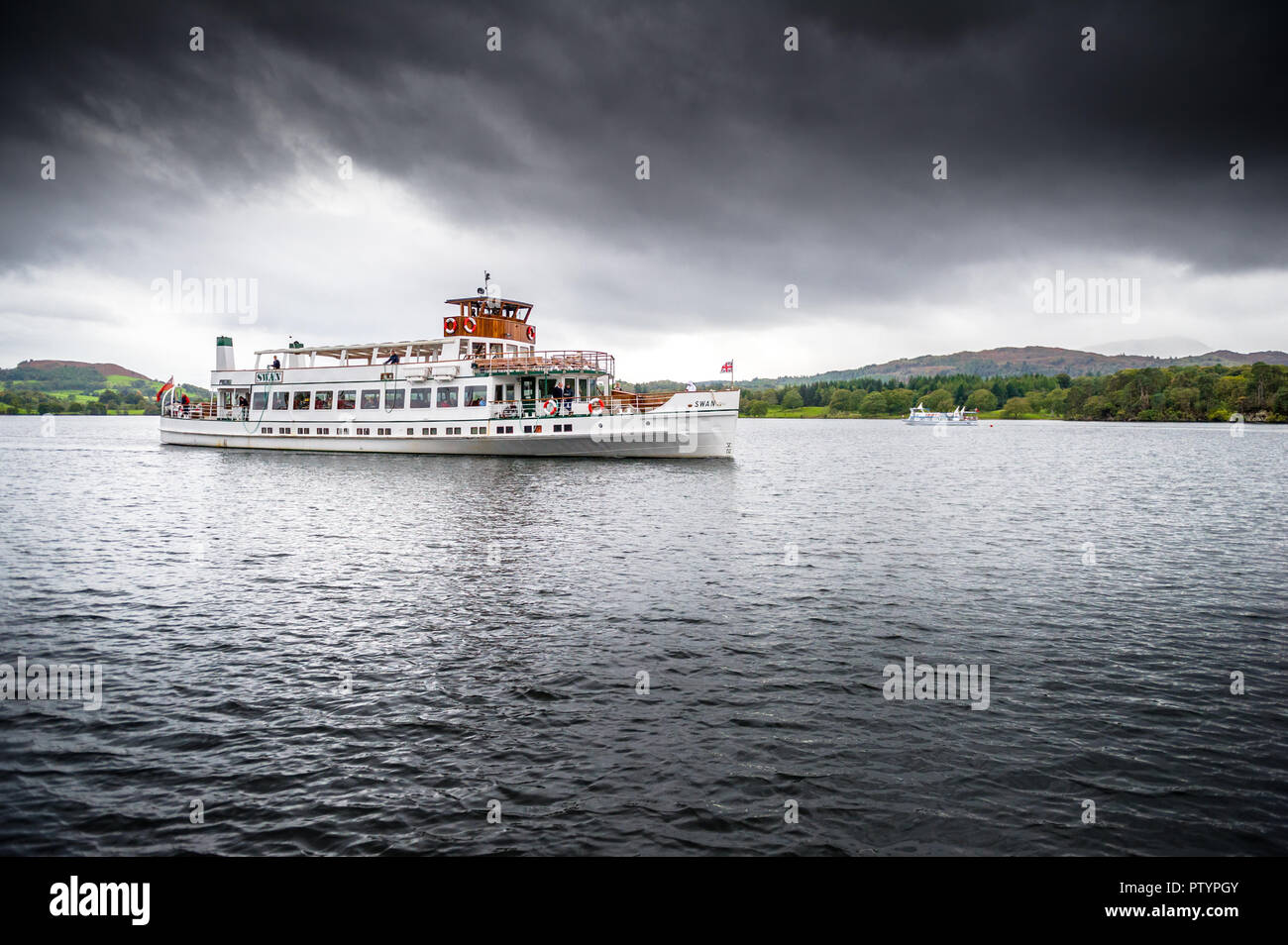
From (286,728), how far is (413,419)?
6234 centimetres

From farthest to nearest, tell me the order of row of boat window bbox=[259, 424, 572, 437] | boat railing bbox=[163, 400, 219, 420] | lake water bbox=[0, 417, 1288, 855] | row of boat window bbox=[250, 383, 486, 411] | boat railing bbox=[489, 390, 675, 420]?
1. boat railing bbox=[163, 400, 219, 420]
2. row of boat window bbox=[250, 383, 486, 411]
3. row of boat window bbox=[259, 424, 572, 437]
4. boat railing bbox=[489, 390, 675, 420]
5. lake water bbox=[0, 417, 1288, 855]

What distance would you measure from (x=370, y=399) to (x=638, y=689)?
221 ft

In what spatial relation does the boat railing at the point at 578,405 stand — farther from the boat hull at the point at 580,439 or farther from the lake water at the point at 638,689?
the lake water at the point at 638,689

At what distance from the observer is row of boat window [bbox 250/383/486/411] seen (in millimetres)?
68375

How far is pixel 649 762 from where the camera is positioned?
10.8 meters

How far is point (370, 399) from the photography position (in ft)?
242

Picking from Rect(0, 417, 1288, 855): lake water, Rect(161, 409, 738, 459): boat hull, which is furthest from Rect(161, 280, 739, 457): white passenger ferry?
Rect(0, 417, 1288, 855): lake water

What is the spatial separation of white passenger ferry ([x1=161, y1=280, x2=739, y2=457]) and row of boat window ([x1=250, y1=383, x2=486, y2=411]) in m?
0.12

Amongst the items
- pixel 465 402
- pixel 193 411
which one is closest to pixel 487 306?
pixel 465 402

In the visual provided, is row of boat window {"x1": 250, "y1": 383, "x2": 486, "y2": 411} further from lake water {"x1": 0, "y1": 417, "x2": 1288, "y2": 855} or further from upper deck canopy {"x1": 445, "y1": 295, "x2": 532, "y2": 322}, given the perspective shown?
lake water {"x1": 0, "y1": 417, "x2": 1288, "y2": 855}

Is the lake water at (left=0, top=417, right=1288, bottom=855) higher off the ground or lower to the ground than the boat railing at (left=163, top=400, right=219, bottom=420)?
lower

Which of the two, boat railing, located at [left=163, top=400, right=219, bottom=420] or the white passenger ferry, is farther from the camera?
boat railing, located at [left=163, top=400, right=219, bottom=420]

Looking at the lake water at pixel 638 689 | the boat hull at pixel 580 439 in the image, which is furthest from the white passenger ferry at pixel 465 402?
the lake water at pixel 638 689

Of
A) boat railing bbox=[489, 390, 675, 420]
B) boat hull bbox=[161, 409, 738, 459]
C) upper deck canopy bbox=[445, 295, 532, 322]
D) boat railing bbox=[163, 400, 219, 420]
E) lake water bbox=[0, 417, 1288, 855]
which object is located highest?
upper deck canopy bbox=[445, 295, 532, 322]
